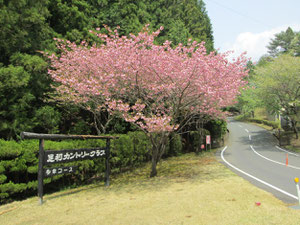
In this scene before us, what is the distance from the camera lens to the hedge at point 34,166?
7.73 m

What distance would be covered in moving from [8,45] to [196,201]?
1150 centimetres

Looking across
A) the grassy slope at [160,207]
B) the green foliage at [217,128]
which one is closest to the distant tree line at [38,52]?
the grassy slope at [160,207]

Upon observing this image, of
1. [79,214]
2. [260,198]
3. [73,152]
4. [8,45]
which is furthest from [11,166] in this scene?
[260,198]

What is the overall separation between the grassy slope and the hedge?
2.71 feet

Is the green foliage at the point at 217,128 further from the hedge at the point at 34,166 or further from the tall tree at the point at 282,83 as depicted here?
the hedge at the point at 34,166

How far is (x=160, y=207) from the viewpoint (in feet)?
20.8

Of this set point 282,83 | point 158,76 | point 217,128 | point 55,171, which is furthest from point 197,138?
point 55,171

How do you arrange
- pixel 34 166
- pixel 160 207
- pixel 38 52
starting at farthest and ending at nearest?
pixel 38 52 → pixel 34 166 → pixel 160 207

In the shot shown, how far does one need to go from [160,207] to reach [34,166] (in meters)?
4.85

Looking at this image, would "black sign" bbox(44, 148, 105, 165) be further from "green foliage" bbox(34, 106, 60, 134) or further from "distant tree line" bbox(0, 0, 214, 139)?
"green foliage" bbox(34, 106, 60, 134)

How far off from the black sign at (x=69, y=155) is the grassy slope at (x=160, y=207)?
1303 millimetres

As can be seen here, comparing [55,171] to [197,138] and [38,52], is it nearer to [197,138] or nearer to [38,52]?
[38,52]

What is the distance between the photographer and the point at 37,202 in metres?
7.42

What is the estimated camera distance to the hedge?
25.3 feet
